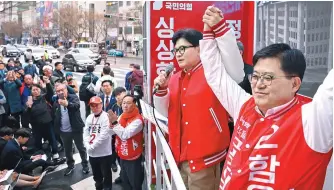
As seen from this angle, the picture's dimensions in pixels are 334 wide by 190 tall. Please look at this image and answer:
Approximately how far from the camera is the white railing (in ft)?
5.83

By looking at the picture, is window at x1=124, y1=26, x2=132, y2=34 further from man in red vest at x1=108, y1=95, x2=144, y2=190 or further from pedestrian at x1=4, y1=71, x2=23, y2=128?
man in red vest at x1=108, y1=95, x2=144, y2=190

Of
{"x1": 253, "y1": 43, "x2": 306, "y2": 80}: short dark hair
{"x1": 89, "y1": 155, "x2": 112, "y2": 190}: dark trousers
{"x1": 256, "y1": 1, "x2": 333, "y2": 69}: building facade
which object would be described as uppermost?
{"x1": 256, "y1": 1, "x2": 333, "y2": 69}: building facade

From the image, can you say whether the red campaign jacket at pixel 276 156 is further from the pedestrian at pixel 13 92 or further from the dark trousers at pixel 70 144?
the pedestrian at pixel 13 92

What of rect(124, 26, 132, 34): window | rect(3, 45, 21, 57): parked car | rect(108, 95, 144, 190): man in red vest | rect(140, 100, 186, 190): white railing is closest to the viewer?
rect(140, 100, 186, 190): white railing

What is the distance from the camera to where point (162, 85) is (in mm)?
2271

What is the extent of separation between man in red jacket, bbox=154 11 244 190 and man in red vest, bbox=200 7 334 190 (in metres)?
0.54

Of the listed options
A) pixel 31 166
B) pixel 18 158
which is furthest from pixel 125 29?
pixel 18 158

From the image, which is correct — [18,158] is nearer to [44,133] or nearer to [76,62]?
[44,133]

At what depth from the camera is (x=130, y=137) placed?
360 centimetres

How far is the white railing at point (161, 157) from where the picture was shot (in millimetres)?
1778

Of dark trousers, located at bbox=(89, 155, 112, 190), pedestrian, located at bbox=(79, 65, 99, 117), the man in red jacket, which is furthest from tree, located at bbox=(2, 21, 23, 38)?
the man in red jacket

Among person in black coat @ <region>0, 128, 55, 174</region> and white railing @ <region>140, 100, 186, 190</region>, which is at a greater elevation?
white railing @ <region>140, 100, 186, 190</region>

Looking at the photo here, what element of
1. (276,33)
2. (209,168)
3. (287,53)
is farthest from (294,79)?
(276,33)

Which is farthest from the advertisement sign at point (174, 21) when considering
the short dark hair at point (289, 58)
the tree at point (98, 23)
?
the tree at point (98, 23)
